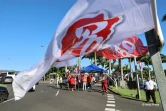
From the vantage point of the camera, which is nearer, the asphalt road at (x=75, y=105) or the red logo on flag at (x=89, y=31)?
the red logo on flag at (x=89, y=31)

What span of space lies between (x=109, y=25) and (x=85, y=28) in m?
0.41

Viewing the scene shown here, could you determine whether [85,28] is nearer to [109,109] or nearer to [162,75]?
[162,75]

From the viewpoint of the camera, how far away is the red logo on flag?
12.9ft

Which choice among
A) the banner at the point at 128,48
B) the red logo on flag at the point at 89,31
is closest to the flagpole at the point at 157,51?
the red logo on flag at the point at 89,31

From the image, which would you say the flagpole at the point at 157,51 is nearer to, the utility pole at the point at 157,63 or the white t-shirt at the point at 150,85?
the utility pole at the point at 157,63

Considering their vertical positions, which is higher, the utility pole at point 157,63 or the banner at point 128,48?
the banner at point 128,48

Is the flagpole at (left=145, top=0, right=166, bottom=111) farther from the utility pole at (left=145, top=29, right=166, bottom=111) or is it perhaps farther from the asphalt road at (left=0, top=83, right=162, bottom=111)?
the asphalt road at (left=0, top=83, right=162, bottom=111)

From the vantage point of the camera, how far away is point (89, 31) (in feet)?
13.3

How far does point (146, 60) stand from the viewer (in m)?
75.9

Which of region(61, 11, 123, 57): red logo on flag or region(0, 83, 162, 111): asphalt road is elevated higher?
region(61, 11, 123, 57): red logo on flag

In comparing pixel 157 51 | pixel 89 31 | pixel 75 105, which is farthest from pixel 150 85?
pixel 157 51

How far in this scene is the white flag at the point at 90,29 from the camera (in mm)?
3709

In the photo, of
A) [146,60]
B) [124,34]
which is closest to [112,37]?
[124,34]


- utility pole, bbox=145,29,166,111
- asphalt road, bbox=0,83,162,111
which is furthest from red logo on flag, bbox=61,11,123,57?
asphalt road, bbox=0,83,162,111
